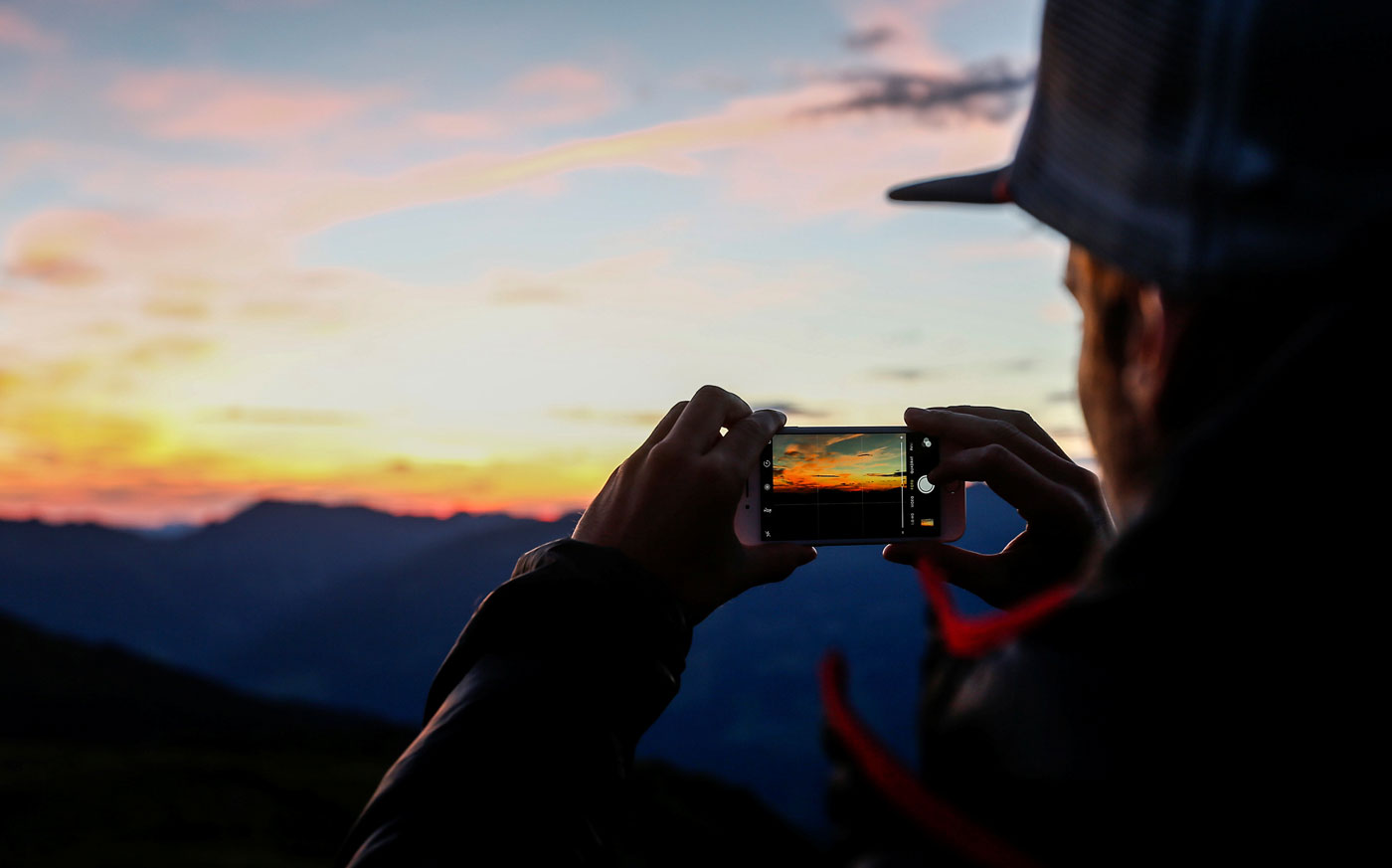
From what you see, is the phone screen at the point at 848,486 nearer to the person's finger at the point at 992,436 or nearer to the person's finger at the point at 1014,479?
the person's finger at the point at 992,436

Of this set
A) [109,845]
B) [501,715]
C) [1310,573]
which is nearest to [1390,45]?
[1310,573]

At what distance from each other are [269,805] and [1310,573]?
189 ft

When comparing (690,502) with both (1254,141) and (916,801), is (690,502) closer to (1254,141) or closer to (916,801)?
(916,801)

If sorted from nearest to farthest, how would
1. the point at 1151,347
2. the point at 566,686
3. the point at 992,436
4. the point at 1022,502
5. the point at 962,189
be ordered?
the point at 1151,347 < the point at 962,189 < the point at 566,686 < the point at 1022,502 < the point at 992,436

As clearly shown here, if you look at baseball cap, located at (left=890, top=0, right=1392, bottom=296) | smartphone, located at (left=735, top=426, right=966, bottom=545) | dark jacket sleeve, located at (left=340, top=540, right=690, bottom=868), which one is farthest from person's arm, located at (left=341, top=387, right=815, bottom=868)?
baseball cap, located at (left=890, top=0, right=1392, bottom=296)

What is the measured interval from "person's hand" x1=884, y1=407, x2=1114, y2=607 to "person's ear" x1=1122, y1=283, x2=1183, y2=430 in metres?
1.82

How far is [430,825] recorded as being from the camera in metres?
2.12

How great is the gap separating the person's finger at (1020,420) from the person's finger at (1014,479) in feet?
0.51

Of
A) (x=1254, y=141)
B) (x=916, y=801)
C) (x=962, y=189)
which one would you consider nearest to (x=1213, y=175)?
(x=1254, y=141)

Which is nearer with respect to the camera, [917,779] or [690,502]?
[917,779]

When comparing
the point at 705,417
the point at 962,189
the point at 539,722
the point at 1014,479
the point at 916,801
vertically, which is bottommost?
the point at 539,722

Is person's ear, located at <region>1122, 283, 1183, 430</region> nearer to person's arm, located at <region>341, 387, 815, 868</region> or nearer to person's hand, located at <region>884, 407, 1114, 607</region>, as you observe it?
person's arm, located at <region>341, 387, 815, 868</region>

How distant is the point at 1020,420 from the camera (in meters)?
3.79

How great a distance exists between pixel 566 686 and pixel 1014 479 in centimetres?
192
